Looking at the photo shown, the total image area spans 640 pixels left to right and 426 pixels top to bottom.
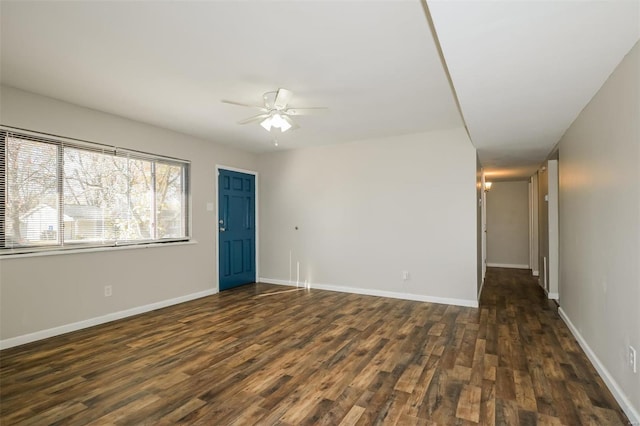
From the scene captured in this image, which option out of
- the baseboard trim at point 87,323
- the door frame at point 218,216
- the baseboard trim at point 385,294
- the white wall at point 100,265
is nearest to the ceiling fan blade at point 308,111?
the white wall at point 100,265

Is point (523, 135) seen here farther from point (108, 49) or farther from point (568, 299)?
point (108, 49)

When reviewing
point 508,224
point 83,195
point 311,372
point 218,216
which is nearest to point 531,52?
point 311,372

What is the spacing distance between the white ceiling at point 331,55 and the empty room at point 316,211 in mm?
21

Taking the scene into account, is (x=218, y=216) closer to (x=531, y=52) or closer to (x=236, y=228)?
(x=236, y=228)

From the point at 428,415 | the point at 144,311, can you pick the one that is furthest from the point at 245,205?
the point at 428,415

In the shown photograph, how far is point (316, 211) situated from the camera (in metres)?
5.84

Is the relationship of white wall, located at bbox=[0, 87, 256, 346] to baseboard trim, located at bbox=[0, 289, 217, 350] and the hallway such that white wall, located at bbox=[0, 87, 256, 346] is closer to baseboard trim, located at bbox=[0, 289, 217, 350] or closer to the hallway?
baseboard trim, located at bbox=[0, 289, 217, 350]

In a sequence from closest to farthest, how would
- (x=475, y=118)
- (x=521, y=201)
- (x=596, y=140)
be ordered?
(x=596, y=140) → (x=475, y=118) → (x=521, y=201)

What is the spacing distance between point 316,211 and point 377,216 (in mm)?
1160

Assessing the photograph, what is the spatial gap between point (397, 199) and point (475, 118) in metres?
1.96

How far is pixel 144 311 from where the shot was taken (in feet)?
14.3

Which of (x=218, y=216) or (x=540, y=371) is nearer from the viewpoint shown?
(x=540, y=371)

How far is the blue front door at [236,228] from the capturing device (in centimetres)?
565

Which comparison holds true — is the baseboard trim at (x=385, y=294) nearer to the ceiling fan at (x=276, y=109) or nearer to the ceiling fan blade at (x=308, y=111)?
the ceiling fan blade at (x=308, y=111)
